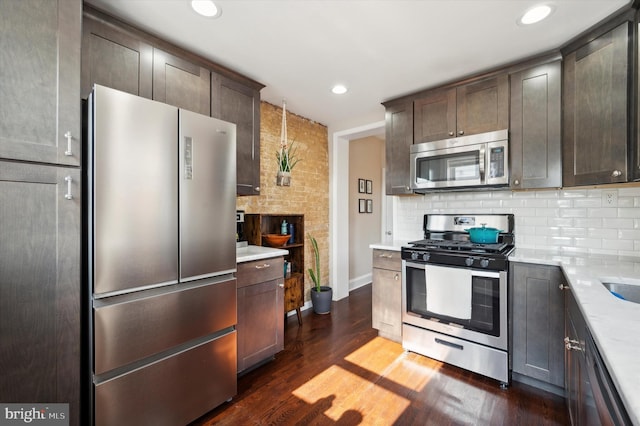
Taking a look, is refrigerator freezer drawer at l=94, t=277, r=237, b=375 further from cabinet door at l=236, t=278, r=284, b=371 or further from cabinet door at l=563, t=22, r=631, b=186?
cabinet door at l=563, t=22, r=631, b=186

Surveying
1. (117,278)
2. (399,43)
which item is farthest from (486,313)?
(117,278)

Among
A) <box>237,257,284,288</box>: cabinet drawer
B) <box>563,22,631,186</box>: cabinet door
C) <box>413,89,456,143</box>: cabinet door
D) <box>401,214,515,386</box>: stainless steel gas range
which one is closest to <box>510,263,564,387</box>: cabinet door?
<box>401,214,515,386</box>: stainless steel gas range

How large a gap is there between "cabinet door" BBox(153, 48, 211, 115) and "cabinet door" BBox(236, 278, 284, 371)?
4.99ft

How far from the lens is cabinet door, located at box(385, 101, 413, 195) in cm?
303

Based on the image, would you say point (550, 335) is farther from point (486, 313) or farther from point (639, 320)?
point (639, 320)

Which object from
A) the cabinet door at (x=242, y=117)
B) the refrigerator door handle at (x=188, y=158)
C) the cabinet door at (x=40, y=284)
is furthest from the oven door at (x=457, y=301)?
the cabinet door at (x=40, y=284)

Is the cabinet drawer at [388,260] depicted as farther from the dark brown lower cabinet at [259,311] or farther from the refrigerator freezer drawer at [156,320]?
the refrigerator freezer drawer at [156,320]

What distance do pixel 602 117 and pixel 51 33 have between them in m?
3.20

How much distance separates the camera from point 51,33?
4.22 feet

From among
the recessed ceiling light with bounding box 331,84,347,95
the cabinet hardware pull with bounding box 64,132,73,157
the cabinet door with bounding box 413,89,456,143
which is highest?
the recessed ceiling light with bounding box 331,84,347,95

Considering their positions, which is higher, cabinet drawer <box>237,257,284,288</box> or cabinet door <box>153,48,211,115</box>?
cabinet door <box>153,48,211,115</box>

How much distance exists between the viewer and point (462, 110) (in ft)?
8.80

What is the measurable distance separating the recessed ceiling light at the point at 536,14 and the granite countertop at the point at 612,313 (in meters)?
1.63

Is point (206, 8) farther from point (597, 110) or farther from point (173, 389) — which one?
point (597, 110)
